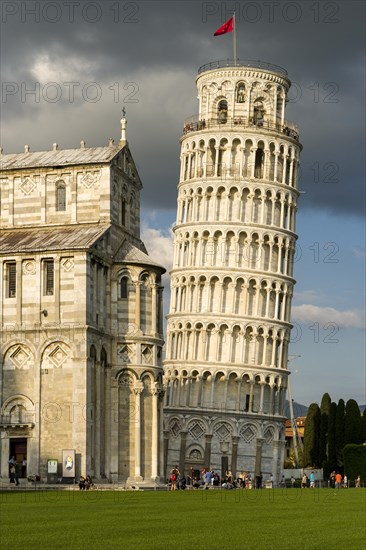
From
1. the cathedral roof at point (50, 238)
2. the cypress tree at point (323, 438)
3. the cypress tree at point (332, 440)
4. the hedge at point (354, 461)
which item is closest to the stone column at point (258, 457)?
the cypress tree at point (323, 438)

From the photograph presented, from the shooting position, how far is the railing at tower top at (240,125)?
395 ft

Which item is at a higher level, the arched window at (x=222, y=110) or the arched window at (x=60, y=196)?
the arched window at (x=222, y=110)

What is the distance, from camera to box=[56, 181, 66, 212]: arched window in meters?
77.3

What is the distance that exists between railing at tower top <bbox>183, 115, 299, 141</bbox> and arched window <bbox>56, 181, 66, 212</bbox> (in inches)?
1780

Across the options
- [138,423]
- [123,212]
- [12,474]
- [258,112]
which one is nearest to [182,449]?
[258,112]

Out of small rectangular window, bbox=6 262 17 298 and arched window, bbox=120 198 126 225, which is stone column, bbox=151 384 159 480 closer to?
small rectangular window, bbox=6 262 17 298

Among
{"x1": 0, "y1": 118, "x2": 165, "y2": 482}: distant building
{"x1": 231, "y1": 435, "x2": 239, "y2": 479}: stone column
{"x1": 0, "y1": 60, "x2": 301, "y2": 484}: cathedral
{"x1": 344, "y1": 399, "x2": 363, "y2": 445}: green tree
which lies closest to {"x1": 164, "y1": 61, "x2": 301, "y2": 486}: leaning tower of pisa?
{"x1": 231, "y1": 435, "x2": 239, "y2": 479}: stone column

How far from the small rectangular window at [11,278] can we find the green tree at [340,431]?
51.0 m

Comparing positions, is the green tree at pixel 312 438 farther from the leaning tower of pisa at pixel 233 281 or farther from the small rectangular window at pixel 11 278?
the small rectangular window at pixel 11 278

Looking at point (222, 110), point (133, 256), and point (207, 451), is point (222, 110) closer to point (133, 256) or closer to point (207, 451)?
point (207, 451)

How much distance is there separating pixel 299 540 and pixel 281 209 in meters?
91.0

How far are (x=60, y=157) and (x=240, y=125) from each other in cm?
4460

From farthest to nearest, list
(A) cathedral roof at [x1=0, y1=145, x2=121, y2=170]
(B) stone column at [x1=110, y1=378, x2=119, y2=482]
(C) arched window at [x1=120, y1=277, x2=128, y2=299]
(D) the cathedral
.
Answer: (A) cathedral roof at [x1=0, y1=145, x2=121, y2=170]
(C) arched window at [x1=120, y1=277, x2=128, y2=299]
(B) stone column at [x1=110, y1=378, x2=119, y2=482]
(D) the cathedral

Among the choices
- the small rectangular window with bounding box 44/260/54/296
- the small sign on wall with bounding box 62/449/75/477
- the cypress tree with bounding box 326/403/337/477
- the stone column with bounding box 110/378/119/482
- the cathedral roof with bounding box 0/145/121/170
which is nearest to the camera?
the small sign on wall with bounding box 62/449/75/477
